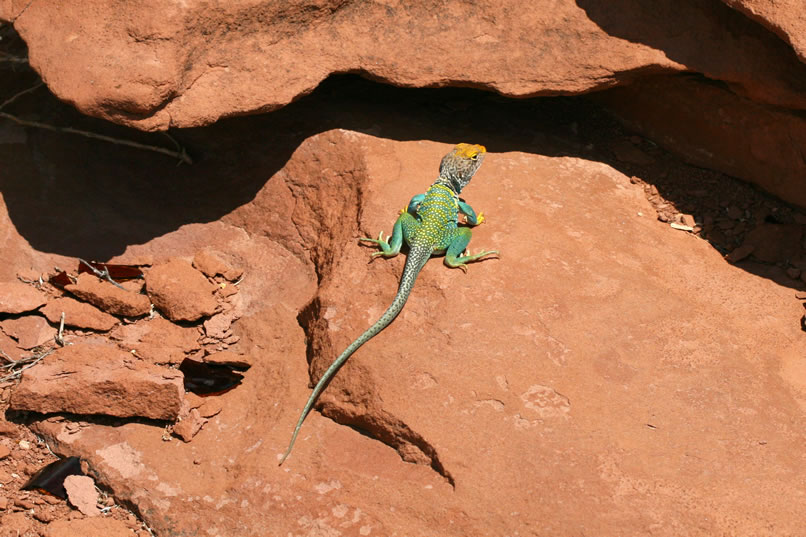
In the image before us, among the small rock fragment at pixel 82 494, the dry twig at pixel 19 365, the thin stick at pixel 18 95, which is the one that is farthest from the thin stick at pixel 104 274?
the small rock fragment at pixel 82 494

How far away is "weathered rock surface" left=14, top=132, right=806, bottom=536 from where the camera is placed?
3.53 metres

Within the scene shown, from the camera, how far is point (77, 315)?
464 centimetres

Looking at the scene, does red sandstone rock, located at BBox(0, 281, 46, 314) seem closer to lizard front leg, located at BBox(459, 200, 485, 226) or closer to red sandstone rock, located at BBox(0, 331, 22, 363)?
red sandstone rock, located at BBox(0, 331, 22, 363)

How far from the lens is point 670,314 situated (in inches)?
168

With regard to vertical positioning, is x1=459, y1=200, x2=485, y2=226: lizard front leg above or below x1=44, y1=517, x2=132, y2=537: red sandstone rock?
above

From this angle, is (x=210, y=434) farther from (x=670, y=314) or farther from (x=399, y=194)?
(x=670, y=314)

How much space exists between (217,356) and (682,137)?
3.60 metres

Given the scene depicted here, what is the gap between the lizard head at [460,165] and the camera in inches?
183

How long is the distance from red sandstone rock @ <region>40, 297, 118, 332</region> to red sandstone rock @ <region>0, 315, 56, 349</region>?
0.20 feet

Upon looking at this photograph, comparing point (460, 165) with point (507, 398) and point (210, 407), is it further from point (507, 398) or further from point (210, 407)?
point (210, 407)

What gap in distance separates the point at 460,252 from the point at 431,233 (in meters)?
0.23

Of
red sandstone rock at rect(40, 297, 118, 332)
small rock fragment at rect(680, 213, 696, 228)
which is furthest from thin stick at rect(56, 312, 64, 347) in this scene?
small rock fragment at rect(680, 213, 696, 228)

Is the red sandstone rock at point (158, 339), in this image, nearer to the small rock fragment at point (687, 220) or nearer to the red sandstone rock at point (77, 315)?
the red sandstone rock at point (77, 315)

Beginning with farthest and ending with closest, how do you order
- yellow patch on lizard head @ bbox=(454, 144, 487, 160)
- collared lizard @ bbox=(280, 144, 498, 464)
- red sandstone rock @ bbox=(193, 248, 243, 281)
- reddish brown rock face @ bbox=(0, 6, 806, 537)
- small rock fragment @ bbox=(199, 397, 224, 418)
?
1. red sandstone rock @ bbox=(193, 248, 243, 281)
2. yellow patch on lizard head @ bbox=(454, 144, 487, 160)
3. small rock fragment @ bbox=(199, 397, 224, 418)
4. collared lizard @ bbox=(280, 144, 498, 464)
5. reddish brown rock face @ bbox=(0, 6, 806, 537)
